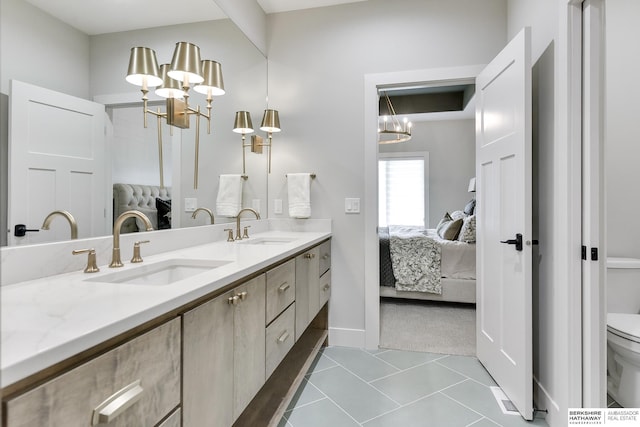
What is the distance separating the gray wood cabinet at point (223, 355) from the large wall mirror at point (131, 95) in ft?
2.01

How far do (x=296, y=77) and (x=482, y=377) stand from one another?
99.9 inches

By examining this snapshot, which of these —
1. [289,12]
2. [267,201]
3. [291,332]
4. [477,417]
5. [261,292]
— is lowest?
[477,417]

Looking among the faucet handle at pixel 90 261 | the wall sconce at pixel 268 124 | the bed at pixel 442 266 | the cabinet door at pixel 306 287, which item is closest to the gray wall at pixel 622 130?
the bed at pixel 442 266

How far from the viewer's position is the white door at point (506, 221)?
175 cm

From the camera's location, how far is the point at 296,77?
280 cm

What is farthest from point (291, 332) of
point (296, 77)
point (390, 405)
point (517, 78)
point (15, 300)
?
point (296, 77)

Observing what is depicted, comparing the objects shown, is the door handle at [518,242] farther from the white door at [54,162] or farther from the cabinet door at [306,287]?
the white door at [54,162]

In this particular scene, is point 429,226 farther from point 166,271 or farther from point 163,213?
point 166,271

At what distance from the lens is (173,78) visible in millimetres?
1679

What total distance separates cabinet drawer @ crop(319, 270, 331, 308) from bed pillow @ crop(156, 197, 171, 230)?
1.08m

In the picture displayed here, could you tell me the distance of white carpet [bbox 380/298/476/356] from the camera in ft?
8.76

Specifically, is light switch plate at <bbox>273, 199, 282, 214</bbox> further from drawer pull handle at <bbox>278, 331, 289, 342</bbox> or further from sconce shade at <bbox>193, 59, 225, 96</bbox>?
drawer pull handle at <bbox>278, 331, 289, 342</bbox>

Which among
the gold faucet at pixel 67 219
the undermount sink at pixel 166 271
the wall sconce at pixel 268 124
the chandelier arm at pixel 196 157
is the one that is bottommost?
the undermount sink at pixel 166 271

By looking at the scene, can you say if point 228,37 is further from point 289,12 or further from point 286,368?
point 286,368
